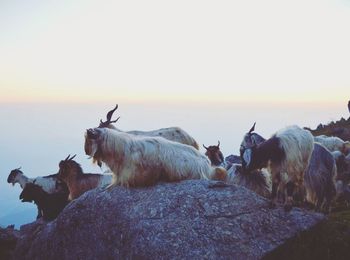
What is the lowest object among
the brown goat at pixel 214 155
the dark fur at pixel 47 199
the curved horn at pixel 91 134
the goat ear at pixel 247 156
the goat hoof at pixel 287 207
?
the dark fur at pixel 47 199

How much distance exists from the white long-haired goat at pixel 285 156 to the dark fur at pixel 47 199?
9.15 m

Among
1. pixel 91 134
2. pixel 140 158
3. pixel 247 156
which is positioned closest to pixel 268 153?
pixel 247 156

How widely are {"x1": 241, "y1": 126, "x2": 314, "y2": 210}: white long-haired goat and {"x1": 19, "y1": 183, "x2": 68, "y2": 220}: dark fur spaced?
915 centimetres

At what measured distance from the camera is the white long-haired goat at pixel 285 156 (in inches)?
372

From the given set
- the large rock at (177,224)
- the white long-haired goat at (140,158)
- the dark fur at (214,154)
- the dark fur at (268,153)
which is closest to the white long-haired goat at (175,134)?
the dark fur at (214,154)

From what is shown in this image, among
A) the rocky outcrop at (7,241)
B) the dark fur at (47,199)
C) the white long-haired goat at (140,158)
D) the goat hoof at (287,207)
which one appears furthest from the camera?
the dark fur at (47,199)

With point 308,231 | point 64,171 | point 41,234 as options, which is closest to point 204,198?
point 308,231

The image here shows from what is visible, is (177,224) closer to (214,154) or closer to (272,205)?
(272,205)

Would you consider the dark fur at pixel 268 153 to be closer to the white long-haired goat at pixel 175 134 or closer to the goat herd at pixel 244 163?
the goat herd at pixel 244 163

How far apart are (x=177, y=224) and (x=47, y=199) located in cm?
1015

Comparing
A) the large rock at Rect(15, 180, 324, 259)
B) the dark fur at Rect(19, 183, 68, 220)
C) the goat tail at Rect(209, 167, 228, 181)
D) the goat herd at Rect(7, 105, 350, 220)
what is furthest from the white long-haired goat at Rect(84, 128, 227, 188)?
the dark fur at Rect(19, 183, 68, 220)

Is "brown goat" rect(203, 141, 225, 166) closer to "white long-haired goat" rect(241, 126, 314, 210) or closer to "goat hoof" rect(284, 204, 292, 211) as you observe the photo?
"white long-haired goat" rect(241, 126, 314, 210)

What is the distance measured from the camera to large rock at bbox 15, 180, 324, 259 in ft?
27.4

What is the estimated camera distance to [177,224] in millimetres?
8695
